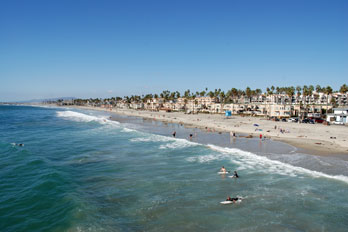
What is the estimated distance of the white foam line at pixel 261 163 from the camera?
2269 cm

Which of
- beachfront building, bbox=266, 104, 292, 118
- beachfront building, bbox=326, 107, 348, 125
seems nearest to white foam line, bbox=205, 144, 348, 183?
beachfront building, bbox=326, 107, 348, 125

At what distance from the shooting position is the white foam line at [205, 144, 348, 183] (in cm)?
2269

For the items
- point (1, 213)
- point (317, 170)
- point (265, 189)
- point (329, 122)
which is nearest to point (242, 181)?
point (265, 189)

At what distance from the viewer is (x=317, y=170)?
77.5 feet

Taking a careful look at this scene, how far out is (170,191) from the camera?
19.0 metres

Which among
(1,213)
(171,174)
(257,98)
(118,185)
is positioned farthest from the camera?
(257,98)

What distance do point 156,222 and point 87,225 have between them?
4040 mm

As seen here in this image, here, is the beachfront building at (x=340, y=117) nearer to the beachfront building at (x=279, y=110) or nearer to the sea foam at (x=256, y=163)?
the beachfront building at (x=279, y=110)

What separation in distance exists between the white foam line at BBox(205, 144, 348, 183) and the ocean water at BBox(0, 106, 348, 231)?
0.10 metres

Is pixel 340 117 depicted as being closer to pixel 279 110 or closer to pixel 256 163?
pixel 279 110

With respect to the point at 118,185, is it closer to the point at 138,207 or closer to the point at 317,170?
the point at 138,207

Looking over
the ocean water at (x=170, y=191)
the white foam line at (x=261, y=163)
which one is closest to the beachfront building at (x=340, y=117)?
the ocean water at (x=170, y=191)

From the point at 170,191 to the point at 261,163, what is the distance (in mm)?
12879

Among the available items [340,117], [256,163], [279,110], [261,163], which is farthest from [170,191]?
[279,110]
